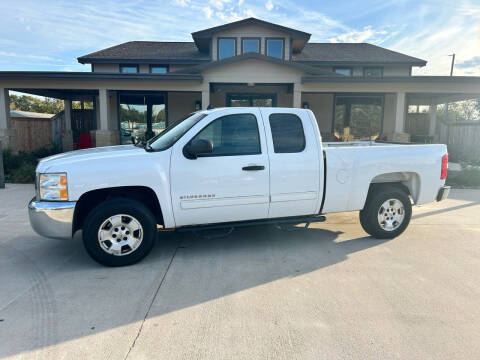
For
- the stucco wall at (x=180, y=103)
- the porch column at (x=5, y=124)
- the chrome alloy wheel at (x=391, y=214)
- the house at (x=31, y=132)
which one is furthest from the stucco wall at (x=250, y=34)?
the chrome alloy wheel at (x=391, y=214)

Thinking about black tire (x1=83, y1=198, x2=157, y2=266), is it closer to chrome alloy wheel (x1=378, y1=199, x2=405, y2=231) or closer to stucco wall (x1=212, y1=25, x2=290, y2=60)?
chrome alloy wheel (x1=378, y1=199, x2=405, y2=231)

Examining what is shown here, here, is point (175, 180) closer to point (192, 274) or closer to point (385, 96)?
point (192, 274)

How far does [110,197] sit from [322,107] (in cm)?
1519

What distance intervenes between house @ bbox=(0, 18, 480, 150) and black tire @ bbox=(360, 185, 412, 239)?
900 centimetres

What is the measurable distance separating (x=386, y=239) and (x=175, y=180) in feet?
11.4

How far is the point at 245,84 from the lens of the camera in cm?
1581

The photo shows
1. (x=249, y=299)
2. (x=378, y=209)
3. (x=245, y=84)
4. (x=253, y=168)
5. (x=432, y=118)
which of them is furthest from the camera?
(x=432, y=118)

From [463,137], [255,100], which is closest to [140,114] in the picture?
[255,100]

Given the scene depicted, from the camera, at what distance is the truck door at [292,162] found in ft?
16.2

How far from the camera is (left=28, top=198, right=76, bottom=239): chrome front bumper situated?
4289 mm

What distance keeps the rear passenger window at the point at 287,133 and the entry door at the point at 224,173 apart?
197 mm

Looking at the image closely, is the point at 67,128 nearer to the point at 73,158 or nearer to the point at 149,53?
the point at 149,53

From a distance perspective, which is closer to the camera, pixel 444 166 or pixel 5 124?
pixel 444 166

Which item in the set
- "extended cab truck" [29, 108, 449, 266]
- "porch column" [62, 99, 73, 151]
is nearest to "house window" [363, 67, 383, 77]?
"extended cab truck" [29, 108, 449, 266]
